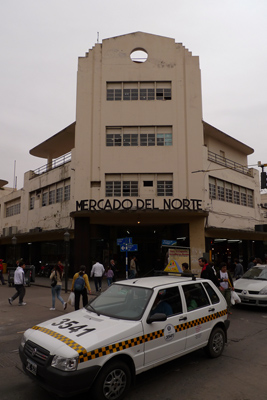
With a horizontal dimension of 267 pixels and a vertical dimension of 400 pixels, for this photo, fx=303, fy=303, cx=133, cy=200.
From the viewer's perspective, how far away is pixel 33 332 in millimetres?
4738

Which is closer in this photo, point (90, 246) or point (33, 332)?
point (33, 332)

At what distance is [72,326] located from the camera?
465cm

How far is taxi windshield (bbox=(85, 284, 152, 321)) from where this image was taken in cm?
492

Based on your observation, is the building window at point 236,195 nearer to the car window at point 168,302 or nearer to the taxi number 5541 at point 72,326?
the car window at point 168,302

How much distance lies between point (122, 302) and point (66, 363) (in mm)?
1599

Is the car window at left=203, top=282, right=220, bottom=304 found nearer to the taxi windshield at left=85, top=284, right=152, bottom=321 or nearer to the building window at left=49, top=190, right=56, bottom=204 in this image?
the taxi windshield at left=85, top=284, right=152, bottom=321

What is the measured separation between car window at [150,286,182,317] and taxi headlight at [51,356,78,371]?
60.0 inches

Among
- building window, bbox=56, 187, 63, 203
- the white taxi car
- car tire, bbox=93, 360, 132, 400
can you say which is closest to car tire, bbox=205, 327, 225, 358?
the white taxi car

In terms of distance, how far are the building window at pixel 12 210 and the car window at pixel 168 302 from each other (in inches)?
1197

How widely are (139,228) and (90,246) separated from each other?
4.84m

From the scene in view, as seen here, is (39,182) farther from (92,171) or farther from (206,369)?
(206,369)

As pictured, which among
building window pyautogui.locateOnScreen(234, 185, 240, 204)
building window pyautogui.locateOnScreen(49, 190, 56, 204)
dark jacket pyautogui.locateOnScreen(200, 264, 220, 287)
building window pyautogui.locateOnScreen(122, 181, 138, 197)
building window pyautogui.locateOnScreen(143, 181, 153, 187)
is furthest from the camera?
building window pyautogui.locateOnScreen(234, 185, 240, 204)

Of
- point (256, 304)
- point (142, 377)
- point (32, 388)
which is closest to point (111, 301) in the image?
point (142, 377)

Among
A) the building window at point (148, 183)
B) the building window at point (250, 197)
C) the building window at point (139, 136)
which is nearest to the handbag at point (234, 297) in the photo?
the building window at point (148, 183)
